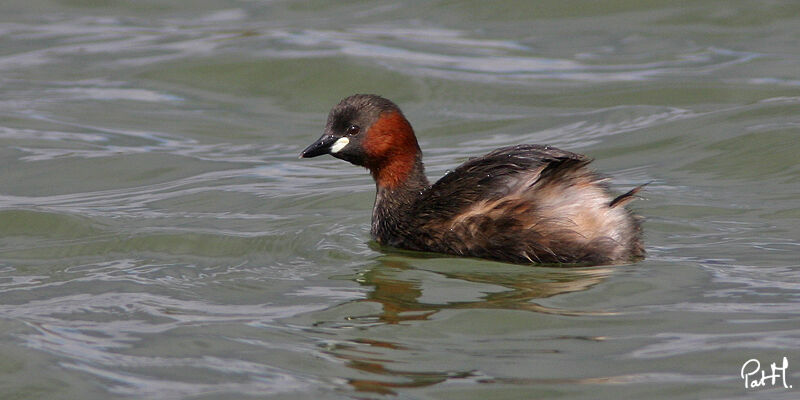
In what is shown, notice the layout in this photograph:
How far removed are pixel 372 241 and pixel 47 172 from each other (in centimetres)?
314

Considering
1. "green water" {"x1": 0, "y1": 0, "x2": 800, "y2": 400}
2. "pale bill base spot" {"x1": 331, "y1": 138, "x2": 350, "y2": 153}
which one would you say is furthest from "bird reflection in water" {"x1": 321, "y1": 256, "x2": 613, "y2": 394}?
"pale bill base spot" {"x1": 331, "y1": 138, "x2": 350, "y2": 153}

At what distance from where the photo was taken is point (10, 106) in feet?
36.4

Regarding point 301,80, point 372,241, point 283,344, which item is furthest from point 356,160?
point 301,80

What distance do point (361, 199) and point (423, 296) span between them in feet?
8.14

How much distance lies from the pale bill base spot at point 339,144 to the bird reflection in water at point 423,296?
792mm

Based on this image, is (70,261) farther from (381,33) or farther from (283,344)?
(381,33)

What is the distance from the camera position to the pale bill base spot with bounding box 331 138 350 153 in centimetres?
728

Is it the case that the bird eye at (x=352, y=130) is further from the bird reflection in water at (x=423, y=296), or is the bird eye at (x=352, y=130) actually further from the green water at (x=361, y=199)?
the bird reflection in water at (x=423, y=296)
